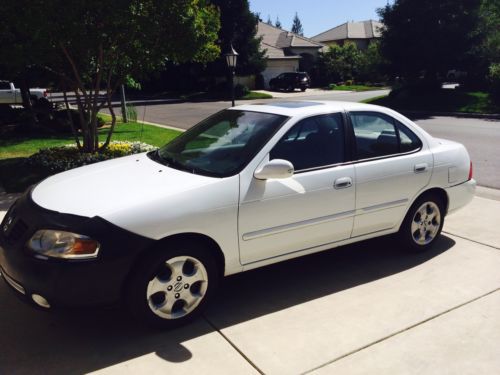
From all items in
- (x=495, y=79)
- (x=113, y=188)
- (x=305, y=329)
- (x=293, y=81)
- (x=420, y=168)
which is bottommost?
(x=305, y=329)

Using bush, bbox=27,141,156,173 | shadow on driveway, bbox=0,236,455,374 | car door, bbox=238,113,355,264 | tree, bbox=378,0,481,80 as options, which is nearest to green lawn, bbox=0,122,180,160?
bush, bbox=27,141,156,173

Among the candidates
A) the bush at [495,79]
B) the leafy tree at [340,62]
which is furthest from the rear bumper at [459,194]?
the leafy tree at [340,62]

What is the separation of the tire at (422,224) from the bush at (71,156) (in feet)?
19.2

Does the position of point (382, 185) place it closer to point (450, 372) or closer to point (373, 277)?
point (373, 277)

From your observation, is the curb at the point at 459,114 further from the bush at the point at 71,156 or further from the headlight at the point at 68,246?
the headlight at the point at 68,246

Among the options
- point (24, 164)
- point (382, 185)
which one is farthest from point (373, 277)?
point (24, 164)

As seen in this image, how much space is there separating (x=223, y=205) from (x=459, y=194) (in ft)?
9.15

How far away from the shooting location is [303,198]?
12.7ft

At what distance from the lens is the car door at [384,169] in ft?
14.0

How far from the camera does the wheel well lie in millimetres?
3366

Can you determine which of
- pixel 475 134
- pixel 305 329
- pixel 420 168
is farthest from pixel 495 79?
pixel 305 329

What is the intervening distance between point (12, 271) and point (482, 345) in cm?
320

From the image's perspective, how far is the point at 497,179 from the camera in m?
8.31

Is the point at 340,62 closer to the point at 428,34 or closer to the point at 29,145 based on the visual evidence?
the point at 428,34
